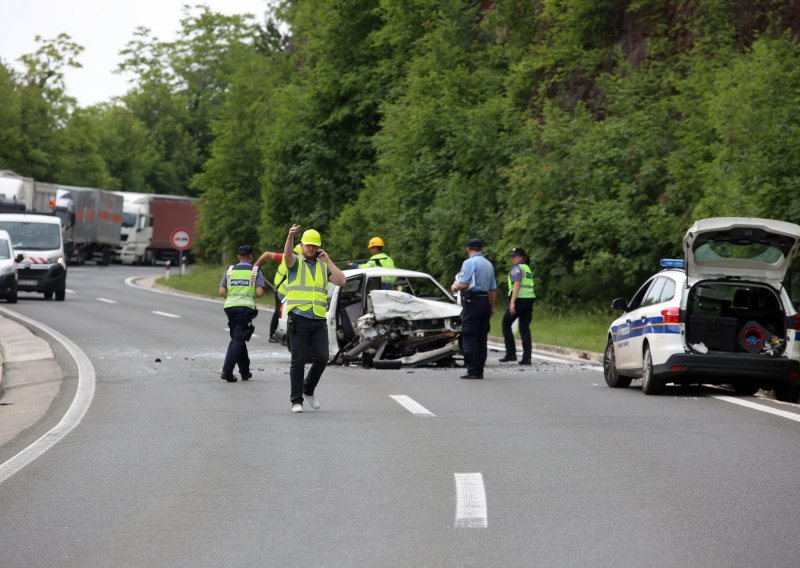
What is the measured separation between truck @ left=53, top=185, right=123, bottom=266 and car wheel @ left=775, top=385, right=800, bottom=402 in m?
54.2

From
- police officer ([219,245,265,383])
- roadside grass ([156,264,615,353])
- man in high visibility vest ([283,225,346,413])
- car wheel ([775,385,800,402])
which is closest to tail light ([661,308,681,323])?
car wheel ([775,385,800,402])

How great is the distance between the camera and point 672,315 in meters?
16.0

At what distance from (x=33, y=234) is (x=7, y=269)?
4.29 metres

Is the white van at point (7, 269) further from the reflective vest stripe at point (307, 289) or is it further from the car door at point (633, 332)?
the reflective vest stripe at point (307, 289)

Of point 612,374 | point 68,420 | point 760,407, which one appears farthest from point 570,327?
point 68,420

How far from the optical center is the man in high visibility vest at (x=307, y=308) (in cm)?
1432

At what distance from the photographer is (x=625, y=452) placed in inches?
440

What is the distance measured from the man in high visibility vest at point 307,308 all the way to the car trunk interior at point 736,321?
164 inches

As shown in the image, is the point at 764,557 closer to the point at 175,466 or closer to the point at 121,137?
the point at 175,466

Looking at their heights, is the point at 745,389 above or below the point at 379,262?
below

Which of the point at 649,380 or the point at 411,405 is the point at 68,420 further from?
the point at 649,380

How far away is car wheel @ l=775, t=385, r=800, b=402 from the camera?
1607 centimetres

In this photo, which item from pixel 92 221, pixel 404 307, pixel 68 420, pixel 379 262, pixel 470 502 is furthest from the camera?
pixel 92 221

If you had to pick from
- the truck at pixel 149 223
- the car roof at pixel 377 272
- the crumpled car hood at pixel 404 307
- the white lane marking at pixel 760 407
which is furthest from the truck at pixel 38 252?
the truck at pixel 149 223
